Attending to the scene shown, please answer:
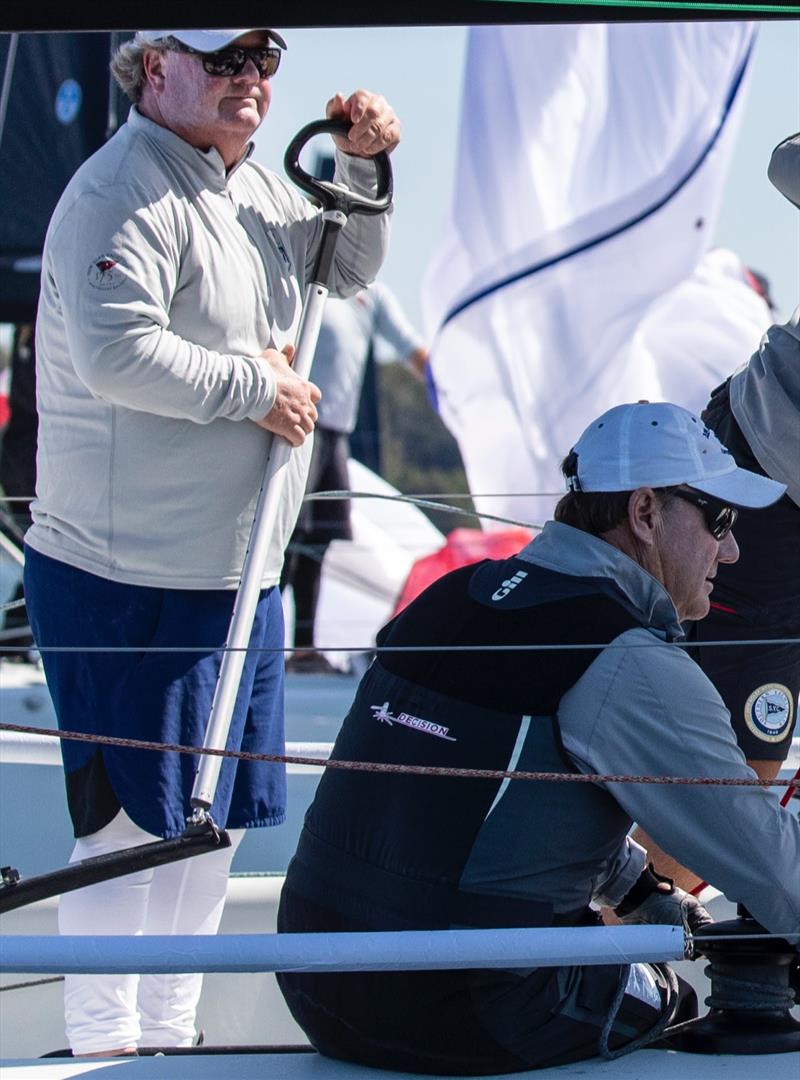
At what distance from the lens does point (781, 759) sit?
2.04 meters

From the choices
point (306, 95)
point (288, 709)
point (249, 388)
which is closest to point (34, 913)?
point (288, 709)

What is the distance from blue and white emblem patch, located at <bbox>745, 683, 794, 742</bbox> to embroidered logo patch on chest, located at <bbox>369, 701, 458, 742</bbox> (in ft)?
2.56

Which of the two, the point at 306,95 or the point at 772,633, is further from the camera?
the point at 306,95

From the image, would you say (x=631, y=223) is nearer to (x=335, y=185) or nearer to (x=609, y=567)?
(x=335, y=185)

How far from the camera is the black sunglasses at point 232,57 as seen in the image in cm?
173

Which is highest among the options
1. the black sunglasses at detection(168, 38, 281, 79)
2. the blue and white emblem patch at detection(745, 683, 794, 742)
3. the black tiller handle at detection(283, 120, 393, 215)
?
the black sunglasses at detection(168, 38, 281, 79)

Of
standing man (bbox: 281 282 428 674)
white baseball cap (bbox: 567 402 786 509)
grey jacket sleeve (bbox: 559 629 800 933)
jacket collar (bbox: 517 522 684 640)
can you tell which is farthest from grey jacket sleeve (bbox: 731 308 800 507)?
standing man (bbox: 281 282 428 674)

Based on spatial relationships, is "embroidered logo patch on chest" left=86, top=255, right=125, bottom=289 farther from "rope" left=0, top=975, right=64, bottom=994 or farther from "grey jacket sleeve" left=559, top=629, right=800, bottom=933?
"rope" left=0, top=975, right=64, bottom=994

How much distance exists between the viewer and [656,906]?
1.54m

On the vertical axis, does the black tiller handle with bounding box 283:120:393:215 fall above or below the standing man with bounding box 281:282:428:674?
above

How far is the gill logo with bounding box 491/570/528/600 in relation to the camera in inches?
53.9

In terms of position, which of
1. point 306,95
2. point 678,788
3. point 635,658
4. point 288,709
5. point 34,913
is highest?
point 306,95

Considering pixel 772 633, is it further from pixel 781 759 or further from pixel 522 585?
pixel 522 585

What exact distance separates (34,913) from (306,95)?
→ 1419mm
